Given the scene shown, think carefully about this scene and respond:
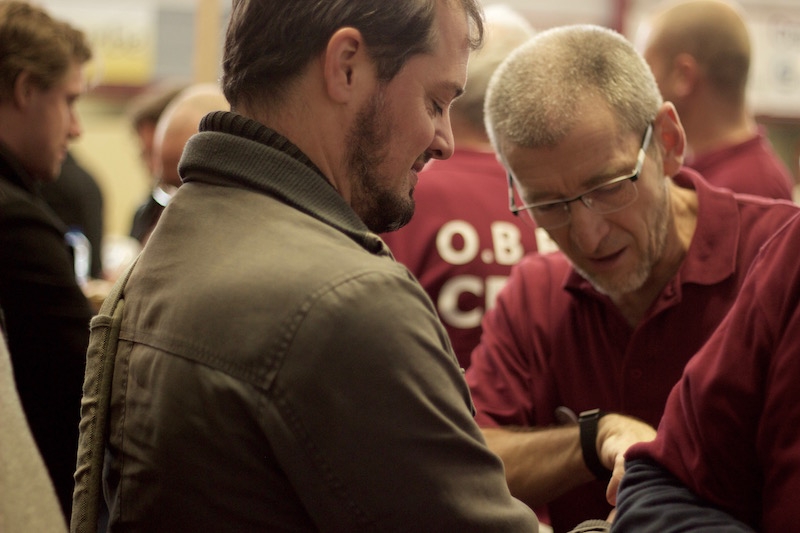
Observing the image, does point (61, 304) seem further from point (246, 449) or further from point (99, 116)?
point (99, 116)

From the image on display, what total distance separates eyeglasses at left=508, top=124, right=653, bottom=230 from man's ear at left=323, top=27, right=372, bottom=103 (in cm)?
79

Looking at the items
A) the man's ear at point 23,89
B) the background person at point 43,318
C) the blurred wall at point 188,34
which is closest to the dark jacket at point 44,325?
the background person at point 43,318

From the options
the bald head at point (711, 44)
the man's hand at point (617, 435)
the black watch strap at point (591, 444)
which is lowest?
the black watch strap at point (591, 444)

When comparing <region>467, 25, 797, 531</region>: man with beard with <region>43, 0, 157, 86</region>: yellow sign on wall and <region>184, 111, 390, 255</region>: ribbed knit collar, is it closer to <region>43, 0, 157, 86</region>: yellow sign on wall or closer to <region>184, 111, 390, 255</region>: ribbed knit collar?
<region>184, 111, 390, 255</region>: ribbed knit collar

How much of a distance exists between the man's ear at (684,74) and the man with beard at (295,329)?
237cm

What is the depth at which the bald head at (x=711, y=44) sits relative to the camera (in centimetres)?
→ 358

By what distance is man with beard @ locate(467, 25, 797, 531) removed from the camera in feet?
6.27

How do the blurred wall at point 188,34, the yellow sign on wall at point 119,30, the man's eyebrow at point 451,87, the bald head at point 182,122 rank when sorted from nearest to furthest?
1. the man's eyebrow at point 451,87
2. the bald head at point 182,122
3. the blurred wall at point 188,34
4. the yellow sign on wall at point 119,30

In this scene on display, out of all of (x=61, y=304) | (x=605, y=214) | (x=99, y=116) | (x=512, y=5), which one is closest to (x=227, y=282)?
(x=605, y=214)

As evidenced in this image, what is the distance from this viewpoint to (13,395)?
1567 millimetres

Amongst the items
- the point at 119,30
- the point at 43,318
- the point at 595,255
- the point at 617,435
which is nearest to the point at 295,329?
the point at 617,435

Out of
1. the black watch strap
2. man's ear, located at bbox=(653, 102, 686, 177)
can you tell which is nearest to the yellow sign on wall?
man's ear, located at bbox=(653, 102, 686, 177)

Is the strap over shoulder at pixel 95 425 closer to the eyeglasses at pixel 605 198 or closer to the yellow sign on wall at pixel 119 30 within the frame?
the eyeglasses at pixel 605 198

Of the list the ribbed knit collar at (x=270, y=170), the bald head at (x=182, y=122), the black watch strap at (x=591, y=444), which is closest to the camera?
the ribbed knit collar at (x=270, y=170)
